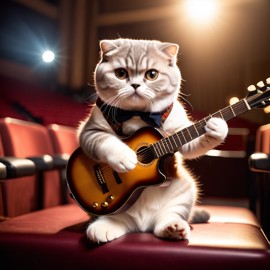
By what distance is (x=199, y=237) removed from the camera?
23.2 inches

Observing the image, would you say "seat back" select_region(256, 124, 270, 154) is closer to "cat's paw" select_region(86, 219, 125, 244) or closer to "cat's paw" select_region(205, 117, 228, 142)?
"cat's paw" select_region(205, 117, 228, 142)

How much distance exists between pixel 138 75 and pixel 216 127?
0.16m

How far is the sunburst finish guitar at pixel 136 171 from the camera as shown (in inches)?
22.8

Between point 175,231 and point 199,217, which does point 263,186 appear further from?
point 175,231

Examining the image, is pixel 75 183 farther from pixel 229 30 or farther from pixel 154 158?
pixel 229 30

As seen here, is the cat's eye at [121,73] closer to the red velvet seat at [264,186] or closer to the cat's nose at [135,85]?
the cat's nose at [135,85]

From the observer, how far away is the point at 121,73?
611 mm

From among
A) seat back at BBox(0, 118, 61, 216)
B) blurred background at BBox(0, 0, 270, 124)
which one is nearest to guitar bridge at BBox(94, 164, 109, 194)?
seat back at BBox(0, 118, 61, 216)

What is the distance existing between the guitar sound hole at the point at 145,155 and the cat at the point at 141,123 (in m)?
0.03

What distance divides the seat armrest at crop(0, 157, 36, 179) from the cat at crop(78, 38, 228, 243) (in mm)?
112

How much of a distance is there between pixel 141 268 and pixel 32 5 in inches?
128

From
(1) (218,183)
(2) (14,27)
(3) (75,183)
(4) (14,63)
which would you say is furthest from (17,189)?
(4) (14,63)

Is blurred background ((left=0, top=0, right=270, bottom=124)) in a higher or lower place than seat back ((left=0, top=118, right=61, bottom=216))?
higher

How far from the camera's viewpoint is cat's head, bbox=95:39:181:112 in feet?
1.95
